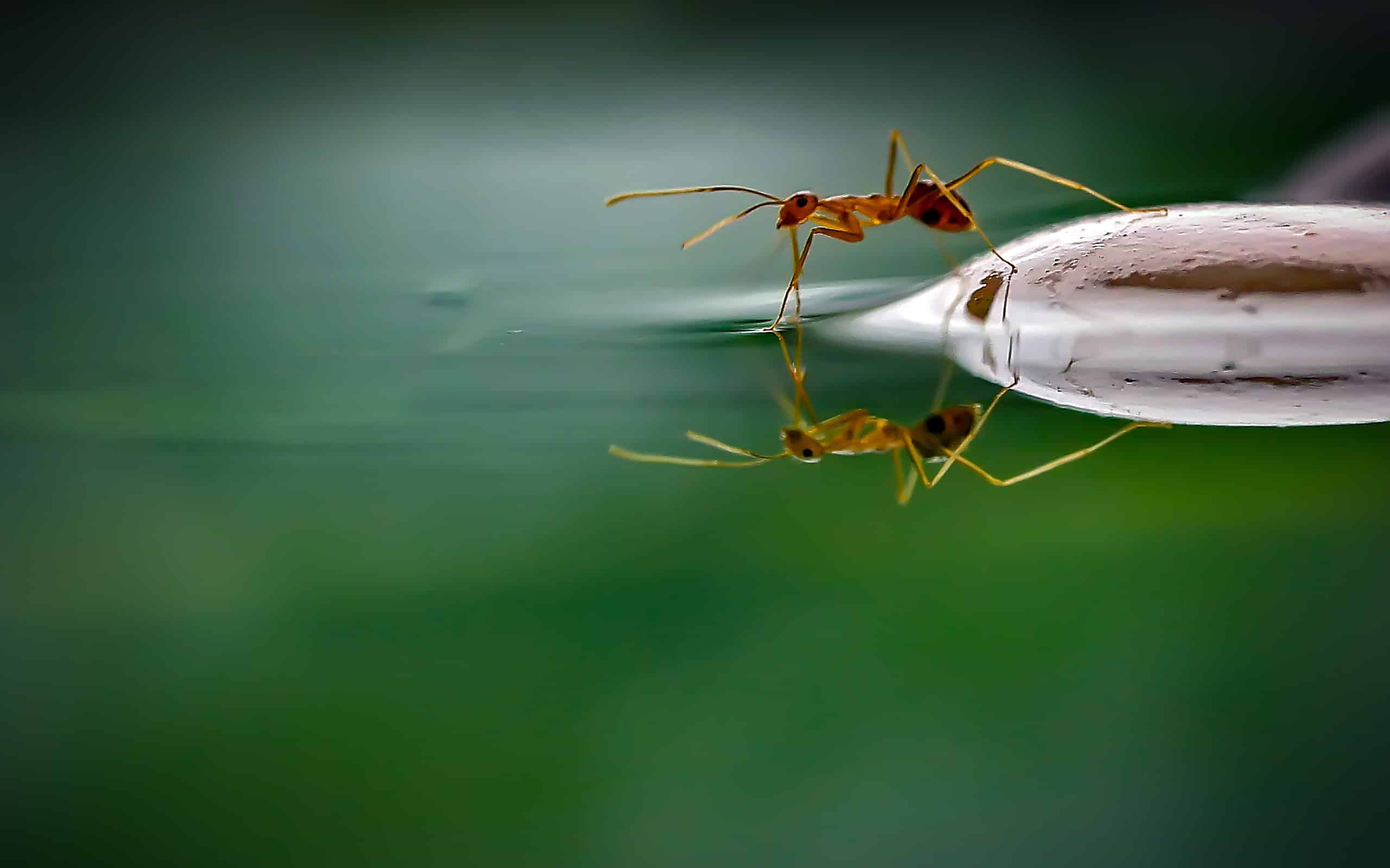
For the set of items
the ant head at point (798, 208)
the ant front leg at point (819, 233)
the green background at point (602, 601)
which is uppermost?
the ant head at point (798, 208)

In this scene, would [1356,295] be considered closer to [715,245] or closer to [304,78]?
[715,245]

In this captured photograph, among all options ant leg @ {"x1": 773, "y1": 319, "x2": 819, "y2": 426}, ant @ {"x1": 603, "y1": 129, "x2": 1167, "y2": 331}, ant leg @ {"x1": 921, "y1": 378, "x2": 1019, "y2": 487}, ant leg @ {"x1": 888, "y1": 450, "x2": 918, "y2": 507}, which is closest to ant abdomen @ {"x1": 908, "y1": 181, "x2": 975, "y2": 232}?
ant @ {"x1": 603, "y1": 129, "x2": 1167, "y2": 331}

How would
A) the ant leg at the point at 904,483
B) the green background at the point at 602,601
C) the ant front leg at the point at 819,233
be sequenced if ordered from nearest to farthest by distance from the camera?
the green background at the point at 602,601
the ant leg at the point at 904,483
the ant front leg at the point at 819,233

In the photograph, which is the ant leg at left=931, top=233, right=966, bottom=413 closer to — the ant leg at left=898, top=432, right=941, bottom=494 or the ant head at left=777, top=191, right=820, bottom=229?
the ant leg at left=898, top=432, right=941, bottom=494

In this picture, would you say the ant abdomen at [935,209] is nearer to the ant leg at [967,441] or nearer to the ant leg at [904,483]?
the ant leg at [967,441]

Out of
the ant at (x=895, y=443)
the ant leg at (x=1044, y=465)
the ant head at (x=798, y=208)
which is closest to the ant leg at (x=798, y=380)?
the ant at (x=895, y=443)

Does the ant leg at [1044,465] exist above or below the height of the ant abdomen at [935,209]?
below
